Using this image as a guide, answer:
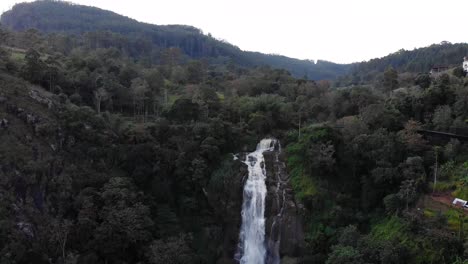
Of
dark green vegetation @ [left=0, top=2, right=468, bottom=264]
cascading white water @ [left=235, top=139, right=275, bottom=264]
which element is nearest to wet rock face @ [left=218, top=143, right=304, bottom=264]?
dark green vegetation @ [left=0, top=2, right=468, bottom=264]

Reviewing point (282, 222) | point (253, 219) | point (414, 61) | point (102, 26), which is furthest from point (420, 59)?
point (102, 26)

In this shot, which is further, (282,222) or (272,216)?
(272,216)

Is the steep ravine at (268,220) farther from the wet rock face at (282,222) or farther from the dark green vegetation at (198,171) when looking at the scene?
the dark green vegetation at (198,171)

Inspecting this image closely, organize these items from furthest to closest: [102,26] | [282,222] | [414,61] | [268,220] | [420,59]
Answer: [102,26], [420,59], [414,61], [268,220], [282,222]

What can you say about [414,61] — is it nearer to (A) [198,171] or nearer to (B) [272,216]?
(B) [272,216]

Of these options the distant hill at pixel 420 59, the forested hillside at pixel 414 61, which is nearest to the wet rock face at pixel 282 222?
the forested hillside at pixel 414 61

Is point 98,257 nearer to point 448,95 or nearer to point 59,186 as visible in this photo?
point 59,186
